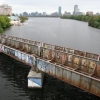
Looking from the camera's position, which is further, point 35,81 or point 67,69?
point 35,81

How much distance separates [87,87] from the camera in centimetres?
2305

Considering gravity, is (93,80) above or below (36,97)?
above

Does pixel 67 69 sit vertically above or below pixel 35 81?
above

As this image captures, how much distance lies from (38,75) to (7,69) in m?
11.5

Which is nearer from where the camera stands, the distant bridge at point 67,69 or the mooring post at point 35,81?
the distant bridge at point 67,69

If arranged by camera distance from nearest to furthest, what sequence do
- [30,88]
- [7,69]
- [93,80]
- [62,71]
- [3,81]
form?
[93,80]
[62,71]
[30,88]
[3,81]
[7,69]

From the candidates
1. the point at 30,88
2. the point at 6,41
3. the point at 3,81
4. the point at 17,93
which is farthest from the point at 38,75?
the point at 6,41

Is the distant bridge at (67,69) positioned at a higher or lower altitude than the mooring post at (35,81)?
higher

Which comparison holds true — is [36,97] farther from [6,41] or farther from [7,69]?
[6,41]

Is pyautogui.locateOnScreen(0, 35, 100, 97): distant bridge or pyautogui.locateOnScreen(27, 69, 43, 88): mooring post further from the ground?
pyautogui.locateOnScreen(0, 35, 100, 97): distant bridge

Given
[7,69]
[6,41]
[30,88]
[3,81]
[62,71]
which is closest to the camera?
[62,71]

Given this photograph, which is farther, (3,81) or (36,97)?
(3,81)

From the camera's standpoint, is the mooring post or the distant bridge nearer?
the distant bridge

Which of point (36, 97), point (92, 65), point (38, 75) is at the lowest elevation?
point (36, 97)
